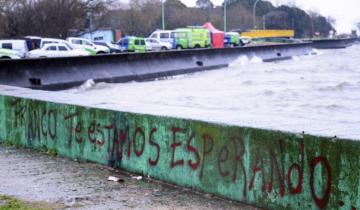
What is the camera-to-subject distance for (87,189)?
23.2ft

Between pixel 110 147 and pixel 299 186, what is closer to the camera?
pixel 299 186

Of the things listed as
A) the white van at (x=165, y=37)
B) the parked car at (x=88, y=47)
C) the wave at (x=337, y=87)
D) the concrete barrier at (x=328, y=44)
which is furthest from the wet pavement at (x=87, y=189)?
the concrete barrier at (x=328, y=44)

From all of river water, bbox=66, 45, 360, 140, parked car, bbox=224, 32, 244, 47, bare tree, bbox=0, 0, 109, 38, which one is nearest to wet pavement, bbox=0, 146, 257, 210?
river water, bbox=66, 45, 360, 140

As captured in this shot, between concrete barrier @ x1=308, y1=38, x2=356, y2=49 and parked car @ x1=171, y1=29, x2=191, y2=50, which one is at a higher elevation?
parked car @ x1=171, y1=29, x2=191, y2=50

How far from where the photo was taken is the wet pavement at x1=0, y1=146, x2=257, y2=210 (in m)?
6.34

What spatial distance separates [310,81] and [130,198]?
24.6m

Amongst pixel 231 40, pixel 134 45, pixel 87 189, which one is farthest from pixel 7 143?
pixel 231 40

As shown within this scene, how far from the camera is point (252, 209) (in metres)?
5.98

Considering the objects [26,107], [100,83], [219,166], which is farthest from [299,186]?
[100,83]

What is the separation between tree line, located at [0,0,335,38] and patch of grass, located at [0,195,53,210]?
193 feet

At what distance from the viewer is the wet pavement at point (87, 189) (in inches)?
250

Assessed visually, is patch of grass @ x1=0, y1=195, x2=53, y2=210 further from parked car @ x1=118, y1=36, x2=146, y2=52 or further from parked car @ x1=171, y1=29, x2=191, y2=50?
parked car @ x1=171, y1=29, x2=191, y2=50

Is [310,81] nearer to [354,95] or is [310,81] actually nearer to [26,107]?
[354,95]

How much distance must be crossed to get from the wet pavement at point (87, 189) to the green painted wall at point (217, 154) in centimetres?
15
